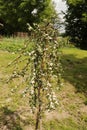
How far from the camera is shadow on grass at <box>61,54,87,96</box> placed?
16.1 meters

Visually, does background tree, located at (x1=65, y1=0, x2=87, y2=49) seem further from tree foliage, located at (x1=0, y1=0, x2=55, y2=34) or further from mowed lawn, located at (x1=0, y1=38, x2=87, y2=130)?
mowed lawn, located at (x1=0, y1=38, x2=87, y2=130)

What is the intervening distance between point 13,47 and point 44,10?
2093 cm

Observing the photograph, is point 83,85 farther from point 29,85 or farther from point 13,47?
point 13,47

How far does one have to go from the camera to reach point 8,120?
1162 cm

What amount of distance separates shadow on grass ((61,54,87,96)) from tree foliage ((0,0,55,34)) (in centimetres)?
2180

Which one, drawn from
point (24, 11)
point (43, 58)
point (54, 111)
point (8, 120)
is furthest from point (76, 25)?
point (43, 58)

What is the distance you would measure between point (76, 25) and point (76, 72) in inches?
838

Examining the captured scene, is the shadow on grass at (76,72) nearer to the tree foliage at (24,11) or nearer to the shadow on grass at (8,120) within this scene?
the shadow on grass at (8,120)

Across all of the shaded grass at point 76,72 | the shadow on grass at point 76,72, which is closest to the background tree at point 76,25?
the shaded grass at point 76,72

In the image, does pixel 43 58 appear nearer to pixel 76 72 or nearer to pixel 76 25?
pixel 76 72

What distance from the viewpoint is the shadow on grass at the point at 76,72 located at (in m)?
16.1

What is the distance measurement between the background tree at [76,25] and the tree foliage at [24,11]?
15.0ft

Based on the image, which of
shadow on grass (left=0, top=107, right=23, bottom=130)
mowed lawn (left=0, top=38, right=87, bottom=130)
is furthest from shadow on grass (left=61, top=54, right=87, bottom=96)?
shadow on grass (left=0, top=107, right=23, bottom=130)

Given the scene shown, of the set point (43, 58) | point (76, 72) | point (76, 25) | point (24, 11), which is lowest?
point (76, 72)
